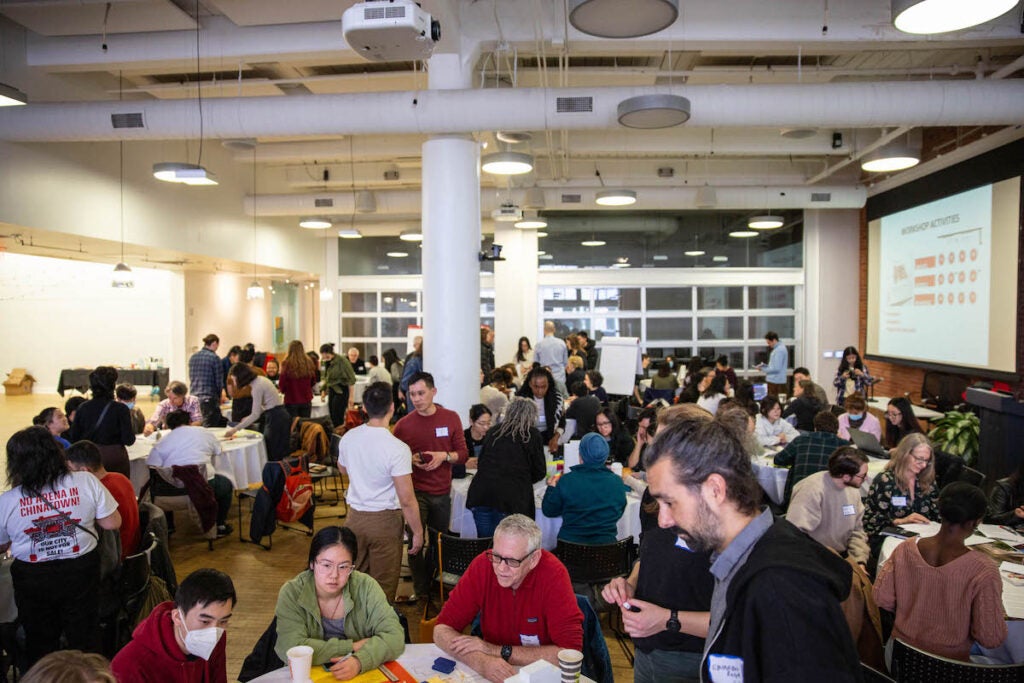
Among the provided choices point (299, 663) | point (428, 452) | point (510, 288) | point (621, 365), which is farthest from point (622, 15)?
point (510, 288)

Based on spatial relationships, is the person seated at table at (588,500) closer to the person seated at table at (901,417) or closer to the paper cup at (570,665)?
the paper cup at (570,665)

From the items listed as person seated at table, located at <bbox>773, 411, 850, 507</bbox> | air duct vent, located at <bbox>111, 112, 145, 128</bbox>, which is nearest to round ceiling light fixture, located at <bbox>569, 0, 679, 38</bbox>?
person seated at table, located at <bbox>773, 411, 850, 507</bbox>

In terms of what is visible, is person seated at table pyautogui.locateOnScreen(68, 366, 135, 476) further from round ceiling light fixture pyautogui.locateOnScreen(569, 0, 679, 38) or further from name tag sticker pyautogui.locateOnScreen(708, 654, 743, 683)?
name tag sticker pyautogui.locateOnScreen(708, 654, 743, 683)

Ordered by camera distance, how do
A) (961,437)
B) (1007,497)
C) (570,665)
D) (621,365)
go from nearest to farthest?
1. (570,665)
2. (1007,497)
3. (961,437)
4. (621,365)

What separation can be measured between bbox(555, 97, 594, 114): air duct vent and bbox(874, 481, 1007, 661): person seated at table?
4.44m

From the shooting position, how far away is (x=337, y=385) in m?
9.77

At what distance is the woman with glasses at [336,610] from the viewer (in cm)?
247

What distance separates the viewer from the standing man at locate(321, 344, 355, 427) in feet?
32.0

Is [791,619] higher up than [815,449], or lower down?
higher up

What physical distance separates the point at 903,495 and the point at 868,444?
6.13 ft

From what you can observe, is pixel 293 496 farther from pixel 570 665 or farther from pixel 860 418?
pixel 860 418

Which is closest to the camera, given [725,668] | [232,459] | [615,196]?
[725,668]

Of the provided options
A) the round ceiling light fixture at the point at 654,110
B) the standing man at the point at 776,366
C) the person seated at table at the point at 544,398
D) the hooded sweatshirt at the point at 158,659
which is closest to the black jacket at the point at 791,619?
the hooded sweatshirt at the point at 158,659

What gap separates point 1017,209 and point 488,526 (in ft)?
25.6
